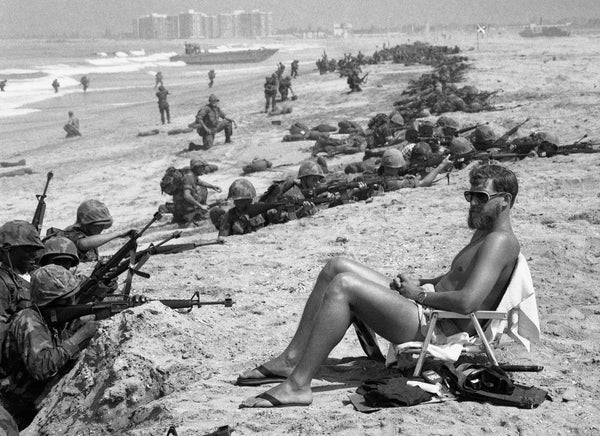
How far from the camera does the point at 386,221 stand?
1002 centimetres

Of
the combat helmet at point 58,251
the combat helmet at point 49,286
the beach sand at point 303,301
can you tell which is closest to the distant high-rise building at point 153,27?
the beach sand at point 303,301

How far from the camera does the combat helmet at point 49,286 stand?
5.74 metres

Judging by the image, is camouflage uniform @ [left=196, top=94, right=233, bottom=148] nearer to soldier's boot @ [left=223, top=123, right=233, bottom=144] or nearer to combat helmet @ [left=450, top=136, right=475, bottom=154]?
soldier's boot @ [left=223, top=123, right=233, bottom=144]

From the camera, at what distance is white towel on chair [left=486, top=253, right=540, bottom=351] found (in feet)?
16.3

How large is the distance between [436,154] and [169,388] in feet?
26.4

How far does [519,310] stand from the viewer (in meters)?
5.05

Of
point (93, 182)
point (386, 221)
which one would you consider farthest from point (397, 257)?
point (93, 182)

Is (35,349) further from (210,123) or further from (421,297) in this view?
(210,123)

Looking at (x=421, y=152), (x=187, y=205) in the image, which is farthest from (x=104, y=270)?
(x=421, y=152)

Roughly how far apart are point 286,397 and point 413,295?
2.86 feet

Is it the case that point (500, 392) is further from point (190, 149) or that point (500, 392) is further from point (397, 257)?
point (190, 149)

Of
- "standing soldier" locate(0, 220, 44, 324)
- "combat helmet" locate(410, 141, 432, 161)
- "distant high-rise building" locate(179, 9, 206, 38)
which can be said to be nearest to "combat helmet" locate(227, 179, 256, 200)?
"combat helmet" locate(410, 141, 432, 161)

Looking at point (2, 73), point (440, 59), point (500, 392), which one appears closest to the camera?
point (500, 392)

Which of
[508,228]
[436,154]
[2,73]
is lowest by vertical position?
[2,73]
